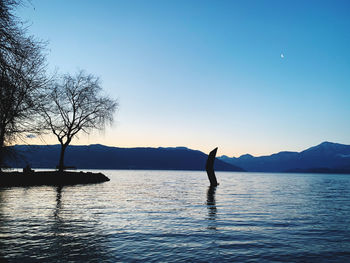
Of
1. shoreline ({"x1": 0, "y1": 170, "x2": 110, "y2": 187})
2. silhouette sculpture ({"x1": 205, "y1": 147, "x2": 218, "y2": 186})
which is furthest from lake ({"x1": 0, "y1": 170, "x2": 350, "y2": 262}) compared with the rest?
A: silhouette sculpture ({"x1": 205, "y1": 147, "x2": 218, "y2": 186})

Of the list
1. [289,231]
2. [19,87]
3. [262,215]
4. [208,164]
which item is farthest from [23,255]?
[208,164]

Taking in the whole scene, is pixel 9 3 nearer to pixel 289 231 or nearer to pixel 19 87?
pixel 19 87

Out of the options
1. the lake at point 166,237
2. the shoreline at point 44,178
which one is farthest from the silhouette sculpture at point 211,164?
the lake at point 166,237

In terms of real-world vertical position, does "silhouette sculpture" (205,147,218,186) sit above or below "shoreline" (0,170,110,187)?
above

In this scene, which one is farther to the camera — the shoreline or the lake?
the shoreline

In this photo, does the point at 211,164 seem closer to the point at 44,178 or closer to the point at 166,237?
the point at 44,178

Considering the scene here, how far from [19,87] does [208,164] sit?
3047 cm

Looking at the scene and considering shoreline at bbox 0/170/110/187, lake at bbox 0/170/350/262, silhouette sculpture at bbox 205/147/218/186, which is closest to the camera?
lake at bbox 0/170/350/262

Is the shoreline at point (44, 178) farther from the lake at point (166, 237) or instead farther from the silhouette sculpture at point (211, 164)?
the silhouette sculpture at point (211, 164)

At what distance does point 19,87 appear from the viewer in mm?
11227

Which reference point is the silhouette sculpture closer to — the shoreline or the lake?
the shoreline

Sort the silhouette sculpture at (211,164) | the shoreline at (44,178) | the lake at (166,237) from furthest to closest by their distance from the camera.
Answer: the silhouette sculpture at (211,164) < the shoreline at (44,178) < the lake at (166,237)

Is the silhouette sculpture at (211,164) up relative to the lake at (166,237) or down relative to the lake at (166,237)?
up

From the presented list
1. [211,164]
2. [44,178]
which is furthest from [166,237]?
[44,178]
